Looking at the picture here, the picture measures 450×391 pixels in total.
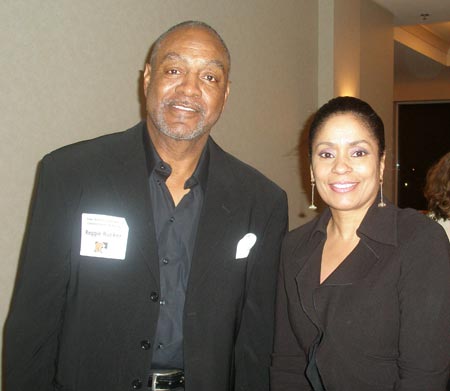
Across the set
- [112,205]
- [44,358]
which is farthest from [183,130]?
[44,358]

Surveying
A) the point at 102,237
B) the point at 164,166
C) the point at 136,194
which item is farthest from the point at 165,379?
the point at 164,166

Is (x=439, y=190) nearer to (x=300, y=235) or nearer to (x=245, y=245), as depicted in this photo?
(x=300, y=235)

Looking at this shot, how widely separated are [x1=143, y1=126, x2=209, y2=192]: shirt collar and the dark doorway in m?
11.6

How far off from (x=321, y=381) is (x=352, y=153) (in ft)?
2.54

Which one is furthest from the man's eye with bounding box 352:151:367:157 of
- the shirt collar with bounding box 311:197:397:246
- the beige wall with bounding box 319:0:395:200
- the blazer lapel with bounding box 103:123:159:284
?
the beige wall with bounding box 319:0:395:200

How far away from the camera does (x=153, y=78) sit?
191 centimetres

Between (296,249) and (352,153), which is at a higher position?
(352,153)

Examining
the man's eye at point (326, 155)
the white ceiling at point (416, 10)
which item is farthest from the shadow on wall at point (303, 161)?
the man's eye at point (326, 155)

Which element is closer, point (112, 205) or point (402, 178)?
point (112, 205)

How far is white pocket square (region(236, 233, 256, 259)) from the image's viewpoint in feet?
6.11

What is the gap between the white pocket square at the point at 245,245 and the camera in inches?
73.4

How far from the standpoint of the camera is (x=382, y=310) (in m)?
1.59

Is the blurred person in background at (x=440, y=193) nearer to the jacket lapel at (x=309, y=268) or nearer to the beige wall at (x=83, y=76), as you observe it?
the beige wall at (x=83, y=76)

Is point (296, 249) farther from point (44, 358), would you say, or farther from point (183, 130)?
point (44, 358)
